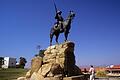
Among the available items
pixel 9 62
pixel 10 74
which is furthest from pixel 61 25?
pixel 9 62

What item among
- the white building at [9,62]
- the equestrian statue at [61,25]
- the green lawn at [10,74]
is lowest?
the green lawn at [10,74]

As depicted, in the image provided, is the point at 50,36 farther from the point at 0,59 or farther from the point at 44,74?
the point at 0,59

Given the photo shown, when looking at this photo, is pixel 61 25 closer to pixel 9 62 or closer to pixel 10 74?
pixel 10 74

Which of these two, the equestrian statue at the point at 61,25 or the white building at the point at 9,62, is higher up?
the white building at the point at 9,62

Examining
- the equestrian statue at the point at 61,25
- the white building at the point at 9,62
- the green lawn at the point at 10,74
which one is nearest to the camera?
the equestrian statue at the point at 61,25

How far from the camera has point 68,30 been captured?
23.3 meters

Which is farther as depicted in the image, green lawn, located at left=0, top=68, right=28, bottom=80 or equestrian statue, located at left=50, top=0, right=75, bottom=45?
green lawn, located at left=0, top=68, right=28, bottom=80

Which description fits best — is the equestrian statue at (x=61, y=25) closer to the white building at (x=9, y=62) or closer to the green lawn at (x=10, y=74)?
the green lawn at (x=10, y=74)

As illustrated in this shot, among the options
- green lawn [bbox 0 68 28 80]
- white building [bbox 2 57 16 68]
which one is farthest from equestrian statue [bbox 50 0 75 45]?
white building [bbox 2 57 16 68]

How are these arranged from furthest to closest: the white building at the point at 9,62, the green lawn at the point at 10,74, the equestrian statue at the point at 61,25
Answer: the white building at the point at 9,62
the green lawn at the point at 10,74
the equestrian statue at the point at 61,25

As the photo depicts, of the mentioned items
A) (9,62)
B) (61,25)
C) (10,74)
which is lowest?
(10,74)

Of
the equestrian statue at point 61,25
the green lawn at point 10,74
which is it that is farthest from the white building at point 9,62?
the equestrian statue at point 61,25

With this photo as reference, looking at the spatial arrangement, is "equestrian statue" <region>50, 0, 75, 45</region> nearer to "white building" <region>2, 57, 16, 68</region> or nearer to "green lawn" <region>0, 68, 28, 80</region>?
"green lawn" <region>0, 68, 28, 80</region>

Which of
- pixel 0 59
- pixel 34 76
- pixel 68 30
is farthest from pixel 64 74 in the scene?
pixel 0 59
